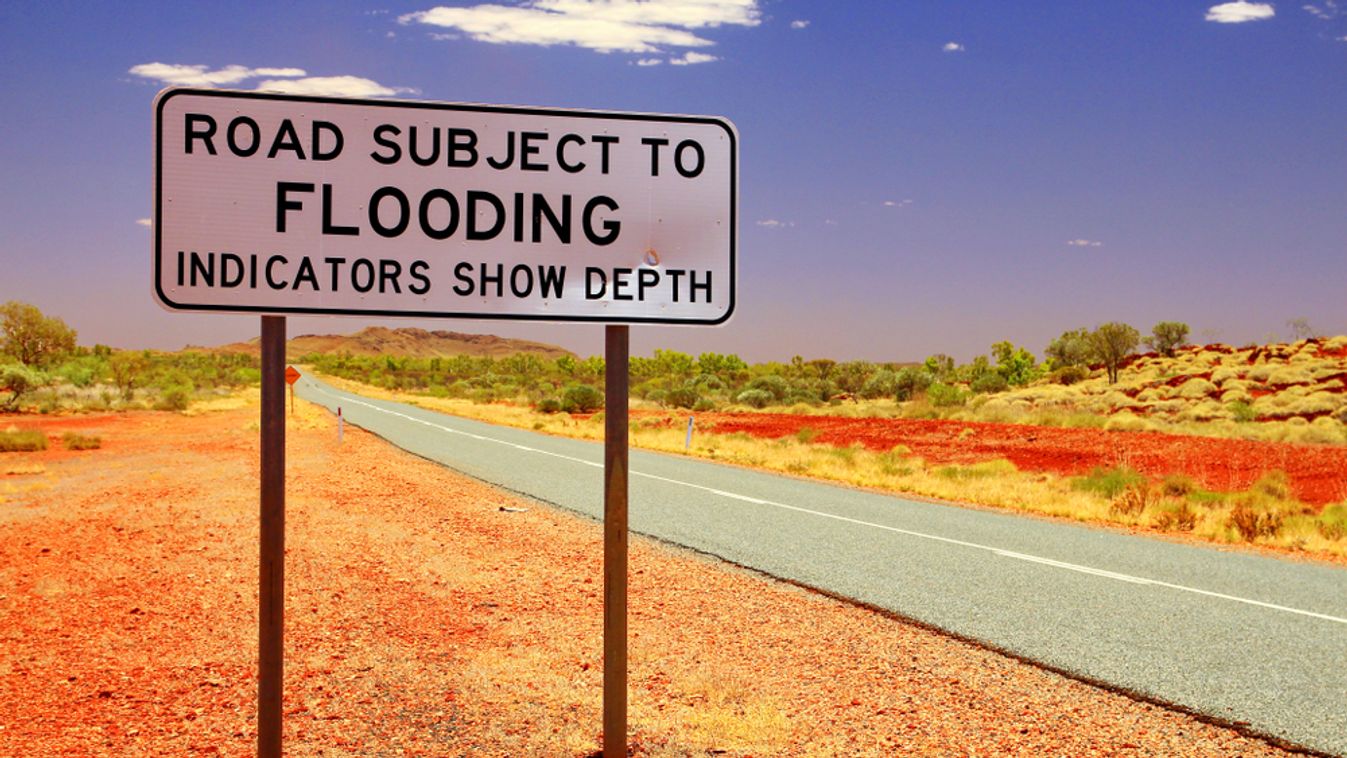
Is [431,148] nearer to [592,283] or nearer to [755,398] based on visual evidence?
[592,283]

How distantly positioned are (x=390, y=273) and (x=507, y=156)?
1.87 feet

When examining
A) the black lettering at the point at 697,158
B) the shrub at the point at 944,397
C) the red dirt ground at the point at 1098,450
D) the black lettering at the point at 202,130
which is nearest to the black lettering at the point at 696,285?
the black lettering at the point at 697,158

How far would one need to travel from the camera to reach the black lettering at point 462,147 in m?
3.18

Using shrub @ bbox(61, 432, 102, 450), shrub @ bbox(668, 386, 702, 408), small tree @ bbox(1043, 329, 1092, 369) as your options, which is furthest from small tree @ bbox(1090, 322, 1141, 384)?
shrub @ bbox(61, 432, 102, 450)

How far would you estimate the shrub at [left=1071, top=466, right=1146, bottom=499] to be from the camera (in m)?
16.5

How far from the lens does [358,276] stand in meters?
3.11

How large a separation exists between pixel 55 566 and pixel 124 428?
26749mm

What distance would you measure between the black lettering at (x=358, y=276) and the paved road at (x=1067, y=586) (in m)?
4.68

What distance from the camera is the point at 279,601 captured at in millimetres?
3062

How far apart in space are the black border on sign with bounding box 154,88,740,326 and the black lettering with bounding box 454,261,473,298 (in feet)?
0.27

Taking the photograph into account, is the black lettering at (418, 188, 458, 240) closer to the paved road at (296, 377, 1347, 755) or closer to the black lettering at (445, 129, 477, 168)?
the black lettering at (445, 129, 477, 168)

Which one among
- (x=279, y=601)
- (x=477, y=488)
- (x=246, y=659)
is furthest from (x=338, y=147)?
(x=477, y=488)

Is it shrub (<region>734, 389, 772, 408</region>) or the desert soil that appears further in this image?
shrub (<region>734, 389, 772, 408</region>)

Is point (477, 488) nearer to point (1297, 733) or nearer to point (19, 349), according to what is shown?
point (1297, 733)
